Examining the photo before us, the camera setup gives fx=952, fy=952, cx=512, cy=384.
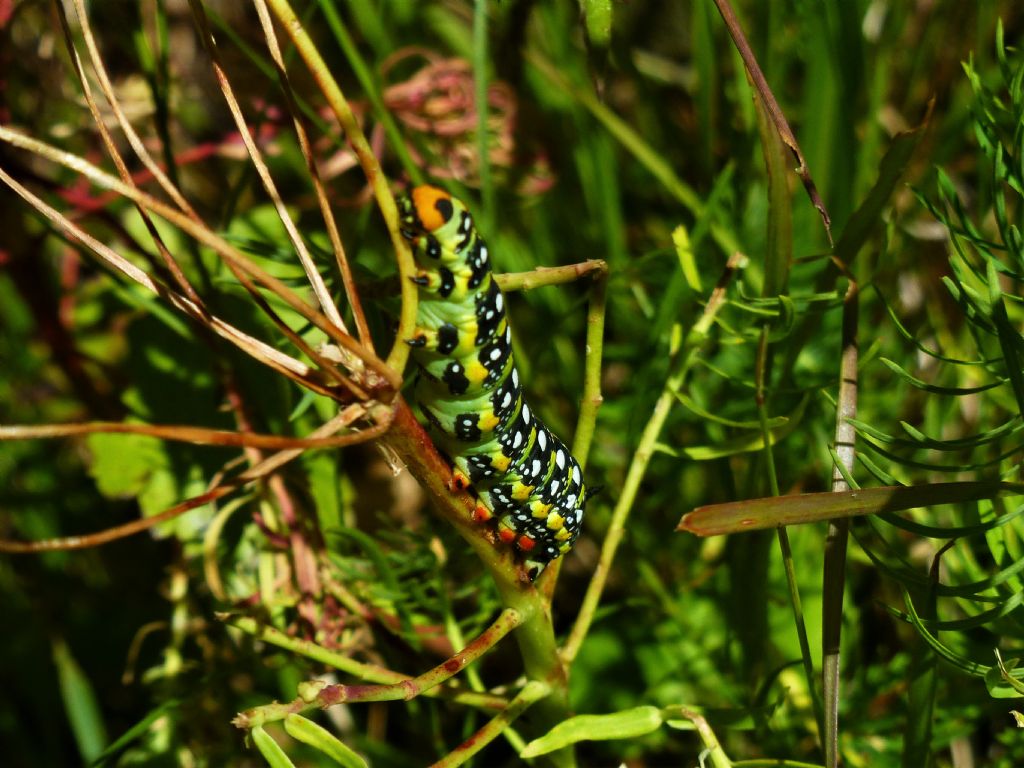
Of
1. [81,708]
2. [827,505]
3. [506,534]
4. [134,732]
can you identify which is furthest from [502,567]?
[81,708]

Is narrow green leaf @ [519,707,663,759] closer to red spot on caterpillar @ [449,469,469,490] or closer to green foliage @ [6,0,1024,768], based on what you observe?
green foliage @ [6,0,1024,768]

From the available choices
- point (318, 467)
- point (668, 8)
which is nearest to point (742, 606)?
point (318, 467)

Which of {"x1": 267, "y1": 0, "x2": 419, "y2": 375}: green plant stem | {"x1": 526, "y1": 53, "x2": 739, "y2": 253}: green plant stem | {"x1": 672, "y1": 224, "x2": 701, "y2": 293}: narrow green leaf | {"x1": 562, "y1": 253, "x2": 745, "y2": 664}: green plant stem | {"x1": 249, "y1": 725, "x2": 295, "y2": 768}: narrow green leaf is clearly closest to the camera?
{"x1": 267, "y1": 0, "x2": 419, "y2": 375}: green plant stem

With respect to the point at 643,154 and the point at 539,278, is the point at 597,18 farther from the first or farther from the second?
the point at 643,154

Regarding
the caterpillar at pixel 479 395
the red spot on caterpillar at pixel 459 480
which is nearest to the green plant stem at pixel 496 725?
the caterpillar at pixel 479 395

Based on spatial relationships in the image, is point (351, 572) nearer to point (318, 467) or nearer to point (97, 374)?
point (318, 467)

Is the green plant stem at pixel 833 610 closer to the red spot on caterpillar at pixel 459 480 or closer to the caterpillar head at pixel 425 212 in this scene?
the red spot on caterpillar at pixel 459 480

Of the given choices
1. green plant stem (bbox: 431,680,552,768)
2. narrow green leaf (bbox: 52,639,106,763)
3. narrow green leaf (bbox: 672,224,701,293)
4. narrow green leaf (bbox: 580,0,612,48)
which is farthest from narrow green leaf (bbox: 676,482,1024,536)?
narrow green leaf (bbox: 52,639,106,763)
